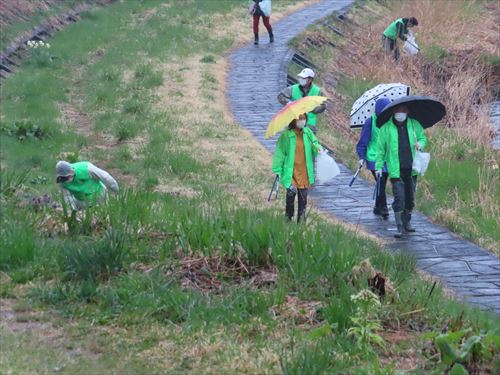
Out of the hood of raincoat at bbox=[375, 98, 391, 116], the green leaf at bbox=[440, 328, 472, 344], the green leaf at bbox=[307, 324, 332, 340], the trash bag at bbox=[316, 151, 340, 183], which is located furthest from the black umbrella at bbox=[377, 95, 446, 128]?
the green leaf at bbox=[440, 328, 472, 344]

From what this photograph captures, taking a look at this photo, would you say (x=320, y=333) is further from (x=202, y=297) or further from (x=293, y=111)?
(x=293, y=111)

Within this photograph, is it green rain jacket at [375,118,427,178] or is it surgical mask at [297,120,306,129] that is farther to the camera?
green rain jacket at [375,118,427,178]

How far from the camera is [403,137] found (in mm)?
10578

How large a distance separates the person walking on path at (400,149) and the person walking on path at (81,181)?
290 cm

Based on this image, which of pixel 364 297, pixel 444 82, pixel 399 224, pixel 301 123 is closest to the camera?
pixel 364 297

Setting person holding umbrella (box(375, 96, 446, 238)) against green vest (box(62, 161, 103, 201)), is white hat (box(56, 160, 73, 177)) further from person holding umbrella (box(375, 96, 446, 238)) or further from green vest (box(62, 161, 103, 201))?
person holding umbrella (box(375, 96, 446, 238))

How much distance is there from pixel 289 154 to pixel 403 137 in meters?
1.25

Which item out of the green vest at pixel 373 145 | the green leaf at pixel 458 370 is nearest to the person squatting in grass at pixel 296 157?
the green vest at pixel 373 145

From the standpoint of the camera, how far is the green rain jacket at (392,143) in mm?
10570

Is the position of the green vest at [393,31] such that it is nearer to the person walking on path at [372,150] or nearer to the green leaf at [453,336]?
the person walking on path at [372,150]

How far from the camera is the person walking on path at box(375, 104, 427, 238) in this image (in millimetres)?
10562

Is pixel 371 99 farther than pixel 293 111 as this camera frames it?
Yes

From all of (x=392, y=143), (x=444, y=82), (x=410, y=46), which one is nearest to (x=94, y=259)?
(x=392, y=143)

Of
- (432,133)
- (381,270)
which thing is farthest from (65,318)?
(432,133)
